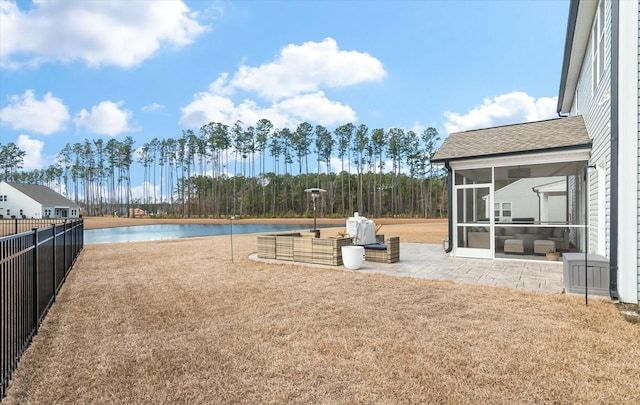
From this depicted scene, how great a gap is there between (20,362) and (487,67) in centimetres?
2060

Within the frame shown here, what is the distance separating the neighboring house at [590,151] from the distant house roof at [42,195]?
54277 mm

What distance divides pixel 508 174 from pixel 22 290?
1107cm

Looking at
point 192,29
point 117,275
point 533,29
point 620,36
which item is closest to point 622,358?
point 620,36

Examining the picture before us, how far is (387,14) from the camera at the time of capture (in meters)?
15.3

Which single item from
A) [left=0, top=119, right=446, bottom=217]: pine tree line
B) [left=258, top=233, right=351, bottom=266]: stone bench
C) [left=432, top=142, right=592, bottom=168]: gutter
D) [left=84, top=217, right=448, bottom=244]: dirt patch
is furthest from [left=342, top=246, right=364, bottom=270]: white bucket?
[left=0, top=119, right=446, bottom=217]: pine tree line

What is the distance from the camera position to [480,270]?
290 inches

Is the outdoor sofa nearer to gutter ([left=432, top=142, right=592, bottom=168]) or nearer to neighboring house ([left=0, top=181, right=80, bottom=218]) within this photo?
gutter ([left=432, top=142, right=592, bottom=168])

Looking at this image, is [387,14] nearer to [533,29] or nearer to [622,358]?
[533,29]

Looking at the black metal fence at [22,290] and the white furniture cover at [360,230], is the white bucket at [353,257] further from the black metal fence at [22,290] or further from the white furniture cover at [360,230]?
the black metal fence at [22,290]

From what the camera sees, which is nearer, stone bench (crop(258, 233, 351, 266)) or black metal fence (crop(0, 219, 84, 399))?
black metal fence (crop(0, 219, 84, 399))

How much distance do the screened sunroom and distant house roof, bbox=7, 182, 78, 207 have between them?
54039mm

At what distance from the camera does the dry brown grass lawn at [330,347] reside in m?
2.58

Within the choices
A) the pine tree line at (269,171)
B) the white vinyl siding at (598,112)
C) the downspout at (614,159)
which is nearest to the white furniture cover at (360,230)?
the white vinyl siding at (598,112)

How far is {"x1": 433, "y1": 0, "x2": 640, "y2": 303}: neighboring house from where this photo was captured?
4906mm
